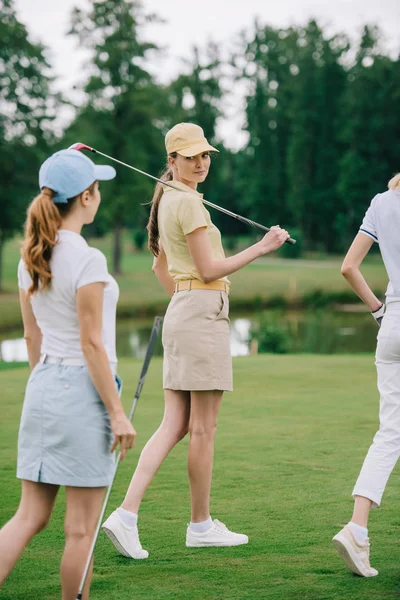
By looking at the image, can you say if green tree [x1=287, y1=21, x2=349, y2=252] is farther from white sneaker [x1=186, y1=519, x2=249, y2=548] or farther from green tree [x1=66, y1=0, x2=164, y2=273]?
white sneaker [x1=186, y1=519, x2=249, y2=548]

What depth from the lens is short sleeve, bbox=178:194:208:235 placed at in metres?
4.36

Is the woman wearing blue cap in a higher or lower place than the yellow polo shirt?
lower

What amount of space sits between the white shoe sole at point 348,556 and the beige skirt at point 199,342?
2.99ft

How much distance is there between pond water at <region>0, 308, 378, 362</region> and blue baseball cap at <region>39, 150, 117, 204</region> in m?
13.1

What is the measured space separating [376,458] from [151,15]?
43.8 meters

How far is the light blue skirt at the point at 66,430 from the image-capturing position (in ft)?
10.4

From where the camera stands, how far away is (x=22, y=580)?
4016mm

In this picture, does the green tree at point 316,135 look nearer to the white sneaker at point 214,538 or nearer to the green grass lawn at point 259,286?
the green grass lawn at point 259,286

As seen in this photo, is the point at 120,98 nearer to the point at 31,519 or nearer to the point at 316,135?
the point at 316,135

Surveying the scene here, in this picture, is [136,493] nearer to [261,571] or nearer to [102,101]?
[261,571]

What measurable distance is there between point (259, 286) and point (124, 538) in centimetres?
3829

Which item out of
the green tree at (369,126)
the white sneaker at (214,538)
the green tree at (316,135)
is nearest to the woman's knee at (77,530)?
the white sneaker at (214,538)

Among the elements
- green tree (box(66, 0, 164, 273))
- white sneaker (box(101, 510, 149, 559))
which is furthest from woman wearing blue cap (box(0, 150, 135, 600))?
green tree (box(66, 0, 164, 273))

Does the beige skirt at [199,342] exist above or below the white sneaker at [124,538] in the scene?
above
